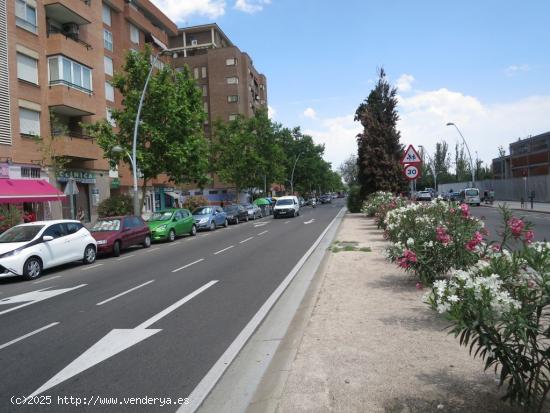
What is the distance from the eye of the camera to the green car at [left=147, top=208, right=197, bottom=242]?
21.7 metres

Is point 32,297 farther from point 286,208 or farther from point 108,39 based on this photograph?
point 108,39

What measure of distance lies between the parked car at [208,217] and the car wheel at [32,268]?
15326 mm

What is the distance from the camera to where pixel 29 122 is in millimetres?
24641

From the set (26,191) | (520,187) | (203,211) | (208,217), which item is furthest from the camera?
(520,187)

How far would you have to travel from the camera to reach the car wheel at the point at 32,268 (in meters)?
12.1

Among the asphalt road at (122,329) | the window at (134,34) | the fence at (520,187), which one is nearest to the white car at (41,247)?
the asphalt road at (122,329)

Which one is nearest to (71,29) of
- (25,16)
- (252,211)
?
(25,16)

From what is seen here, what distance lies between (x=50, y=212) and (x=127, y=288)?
19.5 meters

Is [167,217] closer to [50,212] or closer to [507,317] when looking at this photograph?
[50,212]

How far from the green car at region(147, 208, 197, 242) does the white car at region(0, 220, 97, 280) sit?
20.8ft

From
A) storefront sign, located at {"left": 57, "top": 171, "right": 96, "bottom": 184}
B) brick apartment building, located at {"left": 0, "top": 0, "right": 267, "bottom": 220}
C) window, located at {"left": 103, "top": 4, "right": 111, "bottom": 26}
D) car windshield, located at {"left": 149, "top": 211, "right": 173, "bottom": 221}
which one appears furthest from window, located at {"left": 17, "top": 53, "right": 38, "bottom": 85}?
window, located at {"left": 103, "top": 4, "right": 111, "bottom": 26}

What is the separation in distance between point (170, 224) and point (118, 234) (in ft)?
16.6

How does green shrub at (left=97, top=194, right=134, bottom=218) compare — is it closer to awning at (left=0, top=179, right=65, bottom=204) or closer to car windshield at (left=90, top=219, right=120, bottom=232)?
awning at (left=0, top=179, right=65, bottom=204)

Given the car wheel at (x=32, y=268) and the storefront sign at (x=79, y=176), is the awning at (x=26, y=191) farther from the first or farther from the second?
the car wheel at (x=32, y=268)
